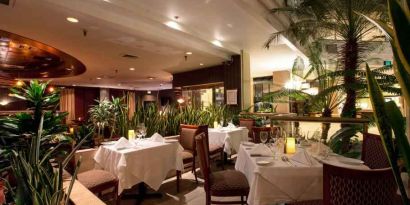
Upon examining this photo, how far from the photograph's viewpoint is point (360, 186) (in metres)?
1.29

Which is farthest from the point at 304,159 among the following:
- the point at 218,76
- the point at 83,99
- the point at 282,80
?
the point at 83,99

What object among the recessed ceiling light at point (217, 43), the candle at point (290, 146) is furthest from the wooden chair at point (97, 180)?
the recessed ceiling light at point (217, 43)

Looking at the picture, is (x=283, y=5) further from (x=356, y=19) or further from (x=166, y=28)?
(x=166, y=28)

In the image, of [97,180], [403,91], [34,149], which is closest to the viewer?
[403,91]

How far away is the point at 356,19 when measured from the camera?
10.6ft

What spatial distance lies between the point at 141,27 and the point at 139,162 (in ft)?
8.05

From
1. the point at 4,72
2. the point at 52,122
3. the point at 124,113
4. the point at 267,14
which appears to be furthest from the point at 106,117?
the point at 4,72

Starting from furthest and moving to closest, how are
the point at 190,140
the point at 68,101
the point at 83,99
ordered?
the point at 83,99
the point at 68,101
the point at 190,140

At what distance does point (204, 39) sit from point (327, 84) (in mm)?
2844

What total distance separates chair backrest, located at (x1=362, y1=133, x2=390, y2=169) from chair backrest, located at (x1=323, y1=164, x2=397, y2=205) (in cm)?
86

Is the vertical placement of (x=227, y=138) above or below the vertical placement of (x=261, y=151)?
below

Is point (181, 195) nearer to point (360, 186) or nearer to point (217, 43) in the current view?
point (360, 186)

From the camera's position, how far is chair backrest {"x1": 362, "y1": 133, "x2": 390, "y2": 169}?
204 centimetres

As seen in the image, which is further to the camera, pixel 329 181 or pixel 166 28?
pixel 166 28
